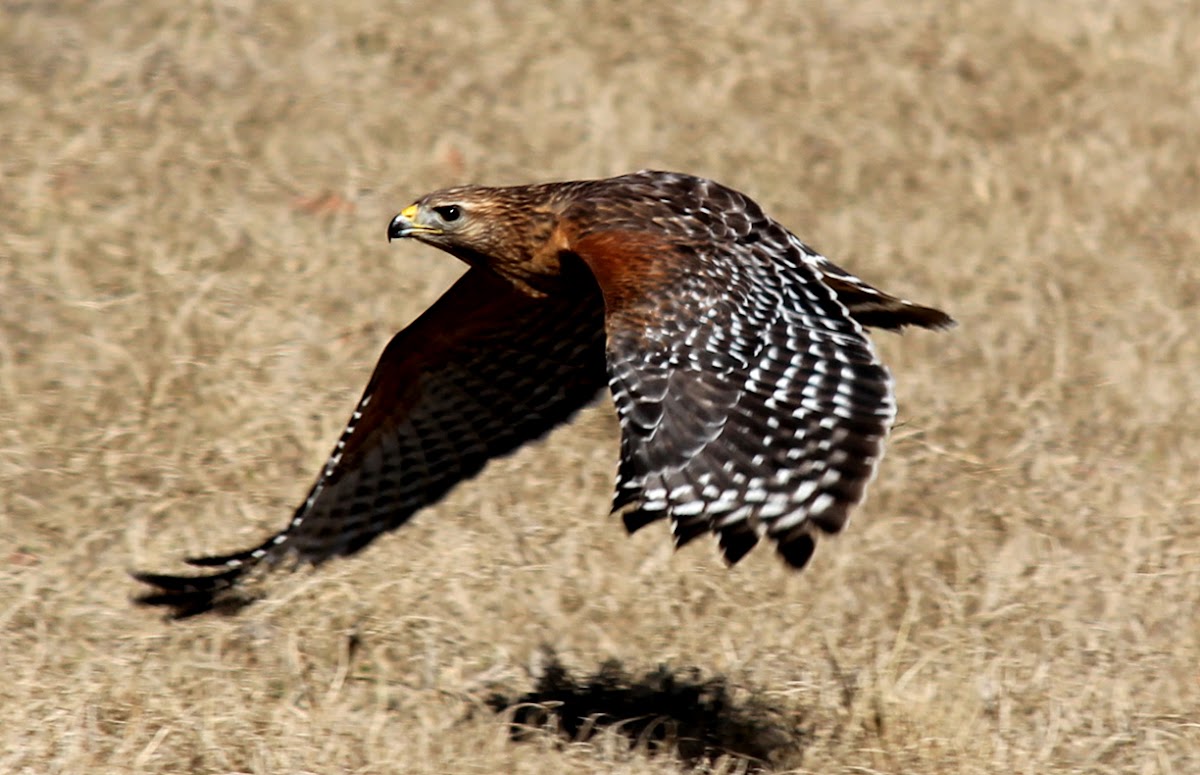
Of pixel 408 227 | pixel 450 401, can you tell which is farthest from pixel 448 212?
pixel 450 401

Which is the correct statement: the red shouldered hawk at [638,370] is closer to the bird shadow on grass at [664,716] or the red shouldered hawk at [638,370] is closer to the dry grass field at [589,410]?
the dry grass field at [589,410]

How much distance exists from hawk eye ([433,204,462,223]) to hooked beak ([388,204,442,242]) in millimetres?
52

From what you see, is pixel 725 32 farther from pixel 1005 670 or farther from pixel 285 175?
pixel 1005 670

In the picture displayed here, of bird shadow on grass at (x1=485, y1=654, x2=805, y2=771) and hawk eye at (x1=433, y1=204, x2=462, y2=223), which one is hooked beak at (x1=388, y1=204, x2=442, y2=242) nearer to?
hawk eye at (x1=433, y1=204, x2=462, y2=223)

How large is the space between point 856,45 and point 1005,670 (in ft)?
17.9

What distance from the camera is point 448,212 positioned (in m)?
6.34

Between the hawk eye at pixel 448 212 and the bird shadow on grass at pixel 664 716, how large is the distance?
1639 mm

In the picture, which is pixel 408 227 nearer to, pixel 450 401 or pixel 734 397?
pixel 450 401

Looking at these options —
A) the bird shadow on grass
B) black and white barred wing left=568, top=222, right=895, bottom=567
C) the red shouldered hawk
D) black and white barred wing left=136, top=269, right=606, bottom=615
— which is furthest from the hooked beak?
the bird shadow on grass

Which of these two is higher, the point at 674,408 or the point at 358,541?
the point at 674,408

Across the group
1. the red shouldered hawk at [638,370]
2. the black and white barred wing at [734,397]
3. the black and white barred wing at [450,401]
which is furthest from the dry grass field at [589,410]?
the black and white barred wing at [734,397]

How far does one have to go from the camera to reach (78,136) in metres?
9.01

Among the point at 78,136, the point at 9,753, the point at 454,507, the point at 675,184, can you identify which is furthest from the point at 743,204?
the point at 78,136

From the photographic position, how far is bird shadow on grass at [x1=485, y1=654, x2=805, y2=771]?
5.77 metres
